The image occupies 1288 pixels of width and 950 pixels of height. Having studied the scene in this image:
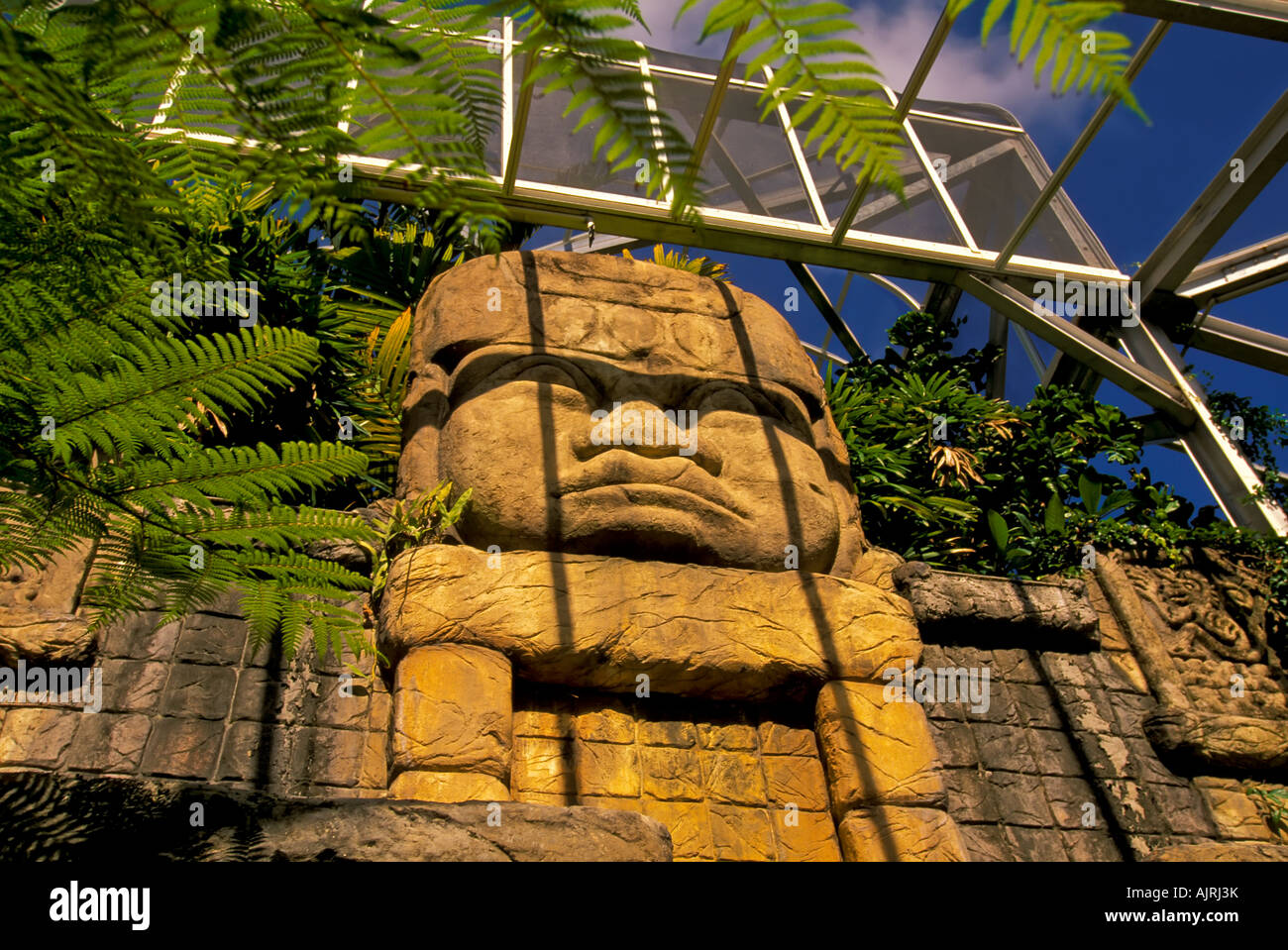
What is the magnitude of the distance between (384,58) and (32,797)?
157 centimetres

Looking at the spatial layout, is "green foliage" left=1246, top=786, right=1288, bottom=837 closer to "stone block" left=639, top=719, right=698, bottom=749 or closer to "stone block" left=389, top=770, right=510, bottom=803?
"stone block" left=639, top=719, right=698, bottom=749

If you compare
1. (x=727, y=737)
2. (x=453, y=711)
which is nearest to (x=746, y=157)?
(x=727, y=737)

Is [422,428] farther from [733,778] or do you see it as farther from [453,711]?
[733,778]

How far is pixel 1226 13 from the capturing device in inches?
238

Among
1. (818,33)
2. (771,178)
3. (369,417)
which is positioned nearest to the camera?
(818,33)

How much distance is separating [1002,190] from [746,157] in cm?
212

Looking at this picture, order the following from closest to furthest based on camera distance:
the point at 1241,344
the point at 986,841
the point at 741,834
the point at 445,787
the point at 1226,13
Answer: the point at 445,787 < the point at 741,834 < the point at 986,841 < the point at 1226,13 < the point at 1241,344

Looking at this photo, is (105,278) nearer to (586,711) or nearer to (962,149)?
(586,711)

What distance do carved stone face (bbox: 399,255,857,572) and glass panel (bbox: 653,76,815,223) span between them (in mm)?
3637

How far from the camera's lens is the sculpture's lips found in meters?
4.02

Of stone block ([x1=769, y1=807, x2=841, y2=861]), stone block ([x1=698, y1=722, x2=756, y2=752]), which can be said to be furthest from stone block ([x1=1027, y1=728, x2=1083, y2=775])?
stone block ([x1=698, y1=722, x2=756, y2=752])

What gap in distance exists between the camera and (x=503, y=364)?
171 inches

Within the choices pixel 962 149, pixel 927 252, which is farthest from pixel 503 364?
pixel 962 149

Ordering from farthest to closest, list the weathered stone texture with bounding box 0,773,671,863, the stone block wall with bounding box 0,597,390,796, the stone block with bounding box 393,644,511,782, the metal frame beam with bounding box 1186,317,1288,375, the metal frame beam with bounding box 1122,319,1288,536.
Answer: the metal frame beam with bounding box 1186,317,1288,375, the metal frame beam with bounding box 1122,319,1288,536, the stone block wall with bounding box 0,597,390,796, the stone block with bounding box 393,644,511,782, the weathered stone texture with bounding box 0,773,671,863
